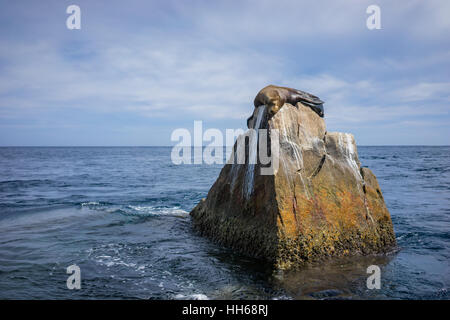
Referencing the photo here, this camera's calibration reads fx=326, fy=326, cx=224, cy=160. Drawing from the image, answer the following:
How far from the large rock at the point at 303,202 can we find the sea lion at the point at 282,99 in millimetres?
148

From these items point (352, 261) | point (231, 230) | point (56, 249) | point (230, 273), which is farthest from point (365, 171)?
point (56, 249)

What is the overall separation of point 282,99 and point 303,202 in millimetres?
2348

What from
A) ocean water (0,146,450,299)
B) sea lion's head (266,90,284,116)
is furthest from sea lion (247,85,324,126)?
ocean water (0,146,450,299)

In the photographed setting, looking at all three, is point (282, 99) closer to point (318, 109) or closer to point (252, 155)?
point (318, 109)

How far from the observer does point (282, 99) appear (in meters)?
7.32

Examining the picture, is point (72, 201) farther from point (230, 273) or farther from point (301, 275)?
point (301, 275)

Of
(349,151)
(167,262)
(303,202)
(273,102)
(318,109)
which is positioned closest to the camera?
(303,202)

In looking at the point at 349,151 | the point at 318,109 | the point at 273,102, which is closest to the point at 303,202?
the point at 349,151

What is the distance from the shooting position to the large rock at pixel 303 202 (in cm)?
636

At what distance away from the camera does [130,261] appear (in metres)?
7.00

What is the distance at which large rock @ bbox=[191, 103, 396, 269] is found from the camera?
636cm
